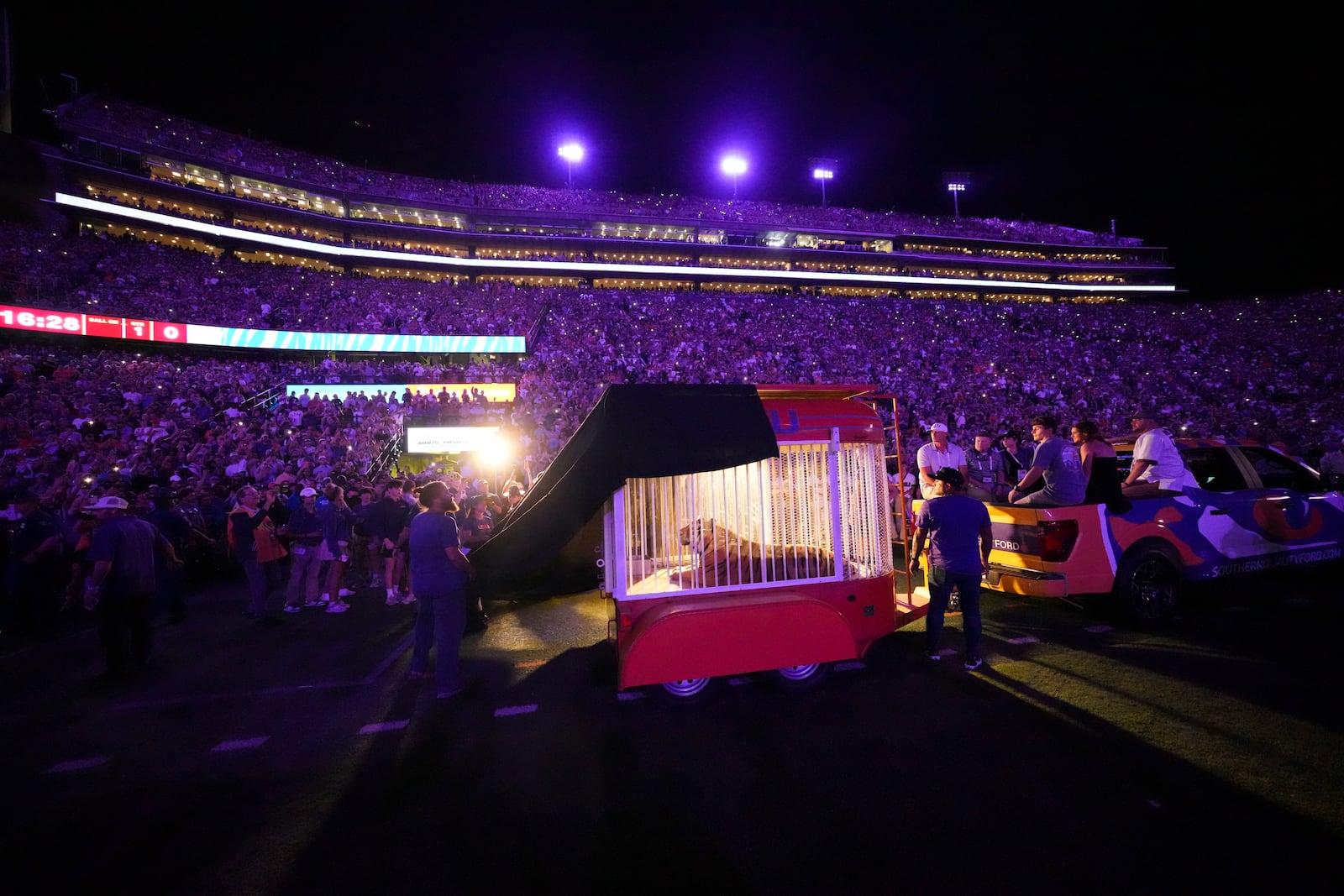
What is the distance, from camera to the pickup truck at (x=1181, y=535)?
502cm

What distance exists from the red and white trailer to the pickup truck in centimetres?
182

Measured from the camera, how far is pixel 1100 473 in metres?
5.24

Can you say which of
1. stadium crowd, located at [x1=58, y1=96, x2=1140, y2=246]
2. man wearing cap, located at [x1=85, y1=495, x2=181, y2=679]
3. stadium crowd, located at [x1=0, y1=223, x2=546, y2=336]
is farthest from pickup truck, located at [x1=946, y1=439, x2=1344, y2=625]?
stadium crowd, located at [x1=58, y1=96, x2=1140, y2=246]

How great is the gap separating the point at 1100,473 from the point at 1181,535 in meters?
1.12

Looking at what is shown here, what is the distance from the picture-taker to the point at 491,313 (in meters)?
27.8

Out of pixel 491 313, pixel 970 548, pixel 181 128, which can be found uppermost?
pixel 181 128

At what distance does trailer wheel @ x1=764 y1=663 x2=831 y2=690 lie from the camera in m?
4.22

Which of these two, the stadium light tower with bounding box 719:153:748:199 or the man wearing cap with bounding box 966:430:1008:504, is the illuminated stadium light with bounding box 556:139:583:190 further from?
the man wearing cap with bounding box 966:430:1008:504

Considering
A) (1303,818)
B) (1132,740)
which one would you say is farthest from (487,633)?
(1303,818)

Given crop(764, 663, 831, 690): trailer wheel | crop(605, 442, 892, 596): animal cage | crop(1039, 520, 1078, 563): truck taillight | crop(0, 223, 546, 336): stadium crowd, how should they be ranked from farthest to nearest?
crop(0, 223, 546, 336): stadium crowd
crop(1039, 520, 1078, 563): truck taillight
crop(764, 663, 831, 690): trailer wheel
crop(605, 442, 892, 596): animal cage

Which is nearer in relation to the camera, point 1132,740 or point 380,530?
point 1132,740

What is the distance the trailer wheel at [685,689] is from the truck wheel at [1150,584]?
415 centimetres

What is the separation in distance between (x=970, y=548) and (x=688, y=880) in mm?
3342

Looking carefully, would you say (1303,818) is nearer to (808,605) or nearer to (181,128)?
(808,605)
